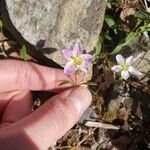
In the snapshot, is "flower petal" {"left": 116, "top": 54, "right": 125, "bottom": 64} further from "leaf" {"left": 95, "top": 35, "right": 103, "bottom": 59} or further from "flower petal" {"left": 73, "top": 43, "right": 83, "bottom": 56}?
"flower petal" {"left": 73, "top": 43, "right": 83, "bottom": 56}

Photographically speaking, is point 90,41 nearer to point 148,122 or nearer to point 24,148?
point 148,122

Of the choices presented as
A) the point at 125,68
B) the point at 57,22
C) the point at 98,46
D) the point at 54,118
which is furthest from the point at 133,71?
the point at 54,118


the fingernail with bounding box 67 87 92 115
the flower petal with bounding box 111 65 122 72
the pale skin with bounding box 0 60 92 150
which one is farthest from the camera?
the flower petal with bounding box 111 65 122 72

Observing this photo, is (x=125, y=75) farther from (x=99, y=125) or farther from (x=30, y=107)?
(x=30, y=107)

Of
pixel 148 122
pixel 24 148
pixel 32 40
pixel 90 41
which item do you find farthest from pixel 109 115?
pixel 24 148

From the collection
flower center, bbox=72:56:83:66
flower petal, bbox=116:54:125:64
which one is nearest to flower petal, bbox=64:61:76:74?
flower center, bbox=72:56:83:66

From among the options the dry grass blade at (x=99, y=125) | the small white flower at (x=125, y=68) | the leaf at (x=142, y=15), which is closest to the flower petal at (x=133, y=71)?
the small white flower at (x=125, y=68)
